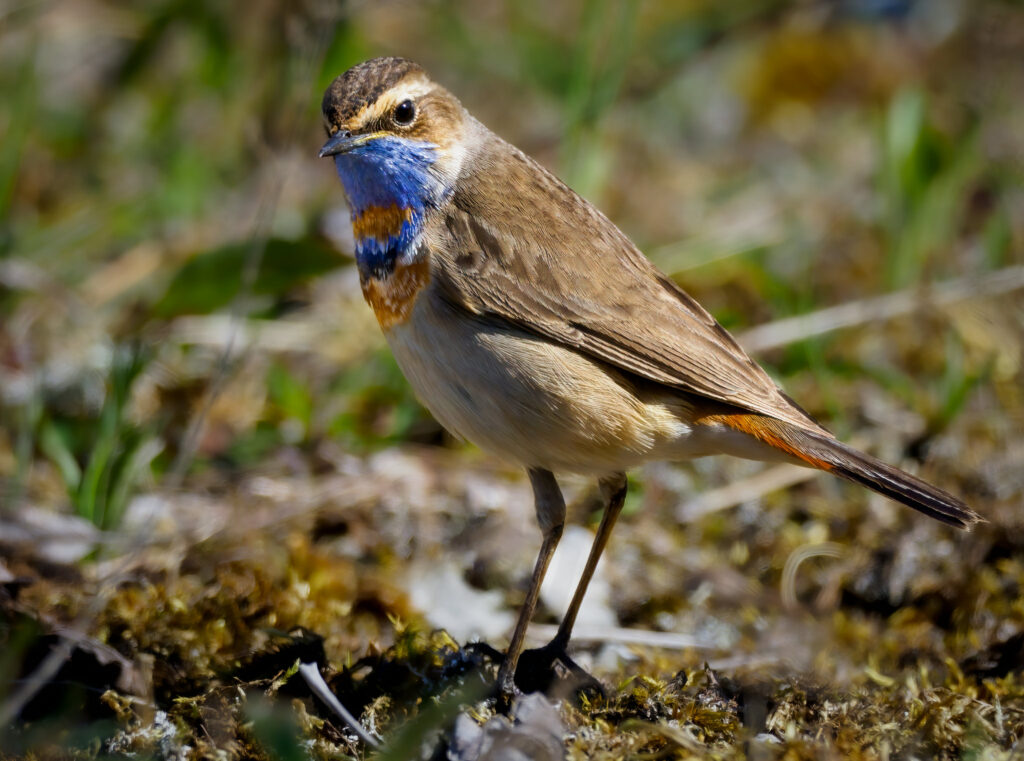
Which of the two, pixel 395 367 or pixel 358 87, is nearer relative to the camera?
pixel 358 87

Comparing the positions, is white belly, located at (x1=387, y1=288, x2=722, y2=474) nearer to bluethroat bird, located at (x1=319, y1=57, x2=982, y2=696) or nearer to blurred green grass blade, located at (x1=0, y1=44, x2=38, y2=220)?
bluethroat bird, located at (x1=319, y1=57, x2=982, y2=696)

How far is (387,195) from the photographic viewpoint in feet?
14.5

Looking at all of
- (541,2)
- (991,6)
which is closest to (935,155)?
(991,6)

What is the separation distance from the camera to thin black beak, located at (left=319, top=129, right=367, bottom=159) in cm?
428

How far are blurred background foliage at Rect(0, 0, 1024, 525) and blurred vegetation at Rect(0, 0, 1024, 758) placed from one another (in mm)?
25

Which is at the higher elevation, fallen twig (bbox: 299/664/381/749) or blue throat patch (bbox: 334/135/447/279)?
blue throat patch (bbox: 334/135/447/279)

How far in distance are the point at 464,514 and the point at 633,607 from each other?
0.98 metres

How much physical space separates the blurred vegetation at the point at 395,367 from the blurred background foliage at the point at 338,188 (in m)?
0.03

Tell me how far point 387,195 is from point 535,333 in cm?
80

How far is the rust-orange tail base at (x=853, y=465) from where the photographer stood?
12.9ft

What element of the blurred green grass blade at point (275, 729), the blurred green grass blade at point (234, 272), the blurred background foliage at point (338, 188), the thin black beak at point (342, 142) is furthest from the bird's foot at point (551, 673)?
the blurred green grass blade at point (234, 272)

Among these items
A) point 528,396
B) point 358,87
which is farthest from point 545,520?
point 358,87

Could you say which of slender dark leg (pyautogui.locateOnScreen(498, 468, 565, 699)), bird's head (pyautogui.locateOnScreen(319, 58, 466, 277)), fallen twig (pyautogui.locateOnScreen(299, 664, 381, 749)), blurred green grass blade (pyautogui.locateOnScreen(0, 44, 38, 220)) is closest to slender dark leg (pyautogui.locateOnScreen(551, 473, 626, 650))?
Result: slender dark leg (pyautogui.locateOnScreen(498, 468, 565, 699))

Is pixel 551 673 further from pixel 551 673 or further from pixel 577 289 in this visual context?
pixel 577 289
